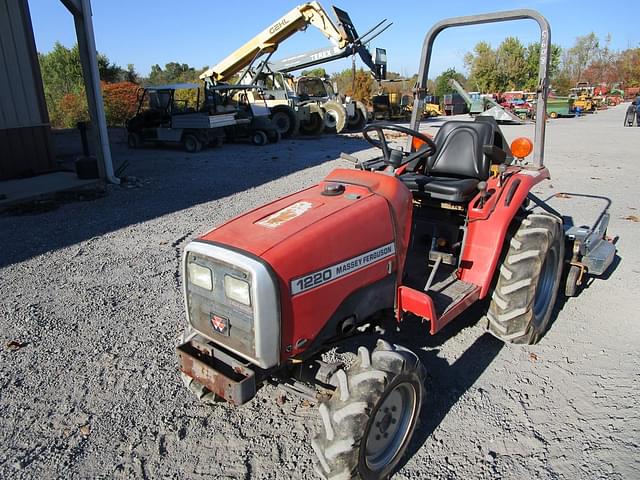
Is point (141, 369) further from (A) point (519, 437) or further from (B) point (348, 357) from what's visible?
(A) point (519, 437)

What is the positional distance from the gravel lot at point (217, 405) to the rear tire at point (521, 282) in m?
0.25

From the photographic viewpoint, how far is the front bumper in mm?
2135

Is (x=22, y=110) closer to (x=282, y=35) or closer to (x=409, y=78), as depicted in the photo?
(x=282, y=35)

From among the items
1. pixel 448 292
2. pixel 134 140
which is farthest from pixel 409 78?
pixel 448 292

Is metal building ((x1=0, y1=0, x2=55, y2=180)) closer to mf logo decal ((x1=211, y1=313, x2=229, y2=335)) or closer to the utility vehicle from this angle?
the utility vehicle

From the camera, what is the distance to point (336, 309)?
237 cm

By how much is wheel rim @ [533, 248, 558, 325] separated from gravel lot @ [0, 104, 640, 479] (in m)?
0.23

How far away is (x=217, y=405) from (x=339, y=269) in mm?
1190

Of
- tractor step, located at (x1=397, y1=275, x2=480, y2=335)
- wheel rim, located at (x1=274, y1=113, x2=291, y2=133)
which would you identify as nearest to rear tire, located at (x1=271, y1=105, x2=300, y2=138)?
wheel rim, located at (x1=274, y1=113, x2=291, y2=133)

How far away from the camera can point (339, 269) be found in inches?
91.8

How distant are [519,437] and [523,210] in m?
1.86

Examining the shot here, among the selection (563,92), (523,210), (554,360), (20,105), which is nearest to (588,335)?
(554,360)

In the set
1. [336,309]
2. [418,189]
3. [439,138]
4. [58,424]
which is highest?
[439,138]

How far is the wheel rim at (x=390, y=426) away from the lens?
2.25 m
